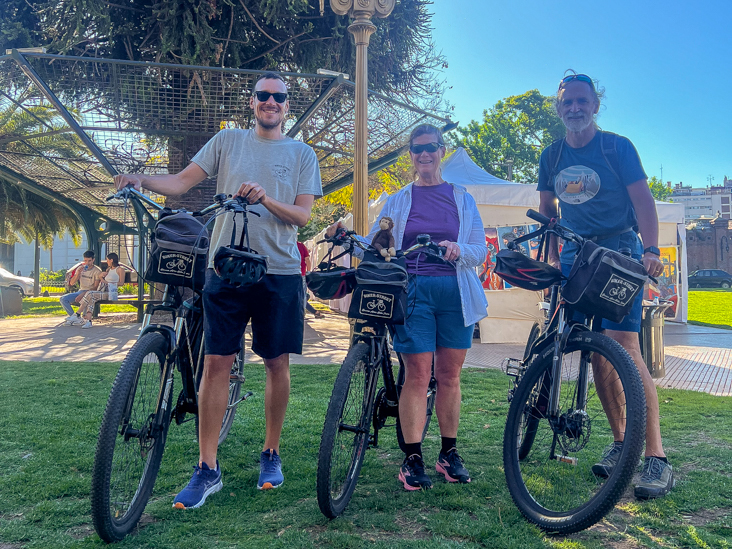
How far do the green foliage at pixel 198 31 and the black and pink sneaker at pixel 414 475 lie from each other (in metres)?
9.51

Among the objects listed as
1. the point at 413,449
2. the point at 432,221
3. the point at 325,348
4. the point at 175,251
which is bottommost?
the point at 325,348

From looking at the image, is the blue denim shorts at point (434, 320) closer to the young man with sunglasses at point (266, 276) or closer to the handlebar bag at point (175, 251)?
the young man with sunglasses at point (266, 276)

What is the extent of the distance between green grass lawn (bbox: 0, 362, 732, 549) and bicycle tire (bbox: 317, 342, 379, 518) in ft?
0.39

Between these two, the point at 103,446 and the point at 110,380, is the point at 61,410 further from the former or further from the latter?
the point at 103,446

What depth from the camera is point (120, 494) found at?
8.23 ft

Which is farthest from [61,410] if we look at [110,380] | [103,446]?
[103,446]

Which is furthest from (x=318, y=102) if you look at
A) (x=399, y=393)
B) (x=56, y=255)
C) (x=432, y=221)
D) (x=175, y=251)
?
(x=56, y=255)

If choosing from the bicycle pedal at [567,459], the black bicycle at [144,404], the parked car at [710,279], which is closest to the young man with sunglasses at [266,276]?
the black bicycle at [144,404]

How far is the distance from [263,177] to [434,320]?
1189 millimetres

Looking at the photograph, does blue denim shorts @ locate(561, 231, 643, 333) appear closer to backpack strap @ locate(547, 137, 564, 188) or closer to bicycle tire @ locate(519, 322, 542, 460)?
backpack strap @ locate(547, 137, 564, 188)

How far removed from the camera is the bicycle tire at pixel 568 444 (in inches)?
96.2

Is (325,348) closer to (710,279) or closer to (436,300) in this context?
(436,300)

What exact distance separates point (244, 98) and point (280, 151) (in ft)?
22.5

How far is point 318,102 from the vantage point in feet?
29.4
